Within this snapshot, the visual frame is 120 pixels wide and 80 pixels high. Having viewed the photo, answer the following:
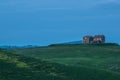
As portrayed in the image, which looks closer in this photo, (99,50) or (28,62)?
(28,62)

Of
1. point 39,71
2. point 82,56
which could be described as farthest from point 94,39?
point 39,71

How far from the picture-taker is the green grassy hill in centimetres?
2619

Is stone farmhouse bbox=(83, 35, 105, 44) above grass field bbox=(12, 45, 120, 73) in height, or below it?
above

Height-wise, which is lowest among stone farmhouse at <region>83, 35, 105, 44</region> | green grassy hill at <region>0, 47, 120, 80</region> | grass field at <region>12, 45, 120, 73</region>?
green grassy hill at <region>0, 47, 120, 80</region>

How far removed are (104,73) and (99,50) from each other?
19.9 meters

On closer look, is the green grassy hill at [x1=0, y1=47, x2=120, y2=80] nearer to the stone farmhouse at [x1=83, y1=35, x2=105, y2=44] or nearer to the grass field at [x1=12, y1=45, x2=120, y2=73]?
the grass field at [x1=12, y1=45, x2=120, y2=73]

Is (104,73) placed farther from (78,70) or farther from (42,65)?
(42,65)

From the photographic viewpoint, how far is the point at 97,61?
41.7m

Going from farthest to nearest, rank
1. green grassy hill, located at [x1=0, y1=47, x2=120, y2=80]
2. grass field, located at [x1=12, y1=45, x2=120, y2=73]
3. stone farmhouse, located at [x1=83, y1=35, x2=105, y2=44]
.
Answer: stone farmhouse, located at [x1=83, y1=35, x2=105, y2=44] → grass field, located at [x1=12, y1=45, x2=120, y2=73] → green grassy hill, located at [x1=0, y1=47, x2=120, y2=80]

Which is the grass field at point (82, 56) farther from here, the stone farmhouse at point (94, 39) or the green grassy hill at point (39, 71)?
the stone farmhouse at point (94, 39)

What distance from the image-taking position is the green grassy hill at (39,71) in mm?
26188

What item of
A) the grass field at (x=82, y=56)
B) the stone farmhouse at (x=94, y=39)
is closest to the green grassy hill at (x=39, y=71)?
the grass field at (x=82, y=56)

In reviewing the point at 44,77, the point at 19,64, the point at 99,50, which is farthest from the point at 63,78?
the point at 99,50

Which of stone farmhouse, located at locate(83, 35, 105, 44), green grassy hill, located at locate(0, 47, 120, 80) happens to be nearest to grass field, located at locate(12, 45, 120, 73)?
green grassy hill, located at locate(0, 47, 120, 80)
